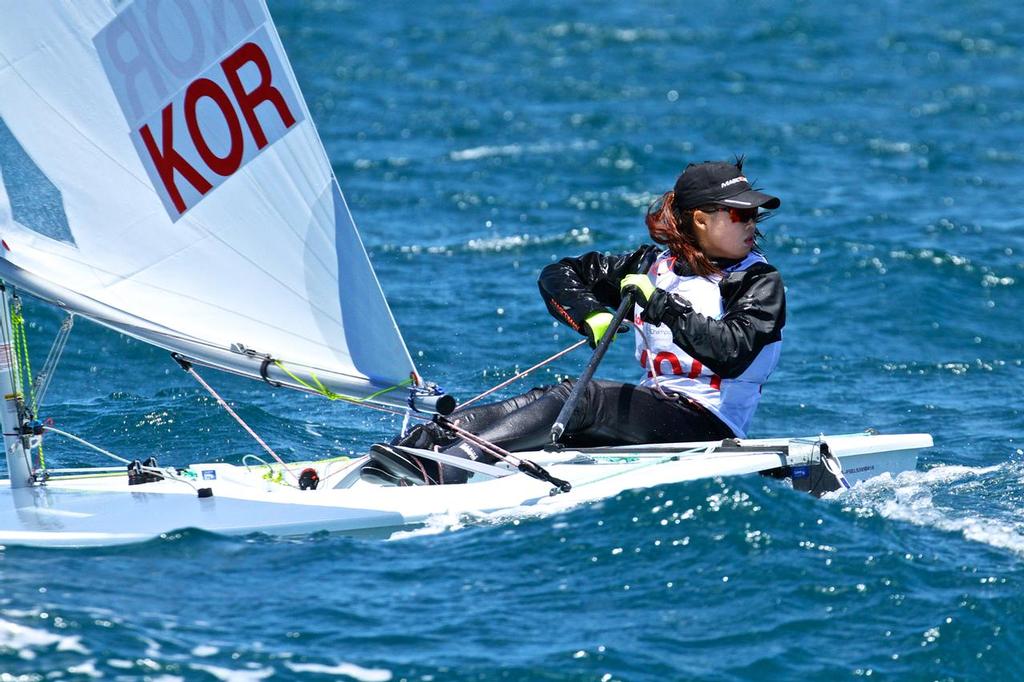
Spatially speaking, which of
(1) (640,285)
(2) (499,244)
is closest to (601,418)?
(1) (640,285)

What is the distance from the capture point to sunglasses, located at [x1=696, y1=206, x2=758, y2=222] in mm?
5031

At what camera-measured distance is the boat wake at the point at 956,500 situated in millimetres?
4867

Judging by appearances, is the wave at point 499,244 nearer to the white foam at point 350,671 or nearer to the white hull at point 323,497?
the white hull at point 323,497

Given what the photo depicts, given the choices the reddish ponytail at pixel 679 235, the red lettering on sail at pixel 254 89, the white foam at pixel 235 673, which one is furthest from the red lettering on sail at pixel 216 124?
the white foam at pixel 235 673

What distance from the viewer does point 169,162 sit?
4688 millimetres

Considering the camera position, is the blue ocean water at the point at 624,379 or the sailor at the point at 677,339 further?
the sailor at the point at 677,339

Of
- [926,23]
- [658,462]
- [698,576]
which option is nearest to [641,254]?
[658,462]

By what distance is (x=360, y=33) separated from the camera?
17188mm

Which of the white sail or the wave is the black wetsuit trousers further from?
the wave

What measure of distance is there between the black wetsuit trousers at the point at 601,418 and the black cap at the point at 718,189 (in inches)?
26.9

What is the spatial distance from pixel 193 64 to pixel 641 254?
1.70 metres

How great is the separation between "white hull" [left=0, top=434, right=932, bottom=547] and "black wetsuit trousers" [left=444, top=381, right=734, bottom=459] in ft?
0.23

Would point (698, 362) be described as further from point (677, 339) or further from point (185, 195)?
point (185, 195)

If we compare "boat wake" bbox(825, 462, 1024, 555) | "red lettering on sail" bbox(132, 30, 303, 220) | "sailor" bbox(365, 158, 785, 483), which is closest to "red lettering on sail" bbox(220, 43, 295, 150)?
"red lettering on sail" bbox(132, 30, 303, 220)
